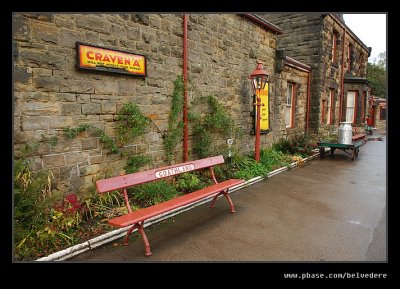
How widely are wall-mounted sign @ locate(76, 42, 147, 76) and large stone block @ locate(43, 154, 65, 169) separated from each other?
4.67ft

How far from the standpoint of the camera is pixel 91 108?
15.1 feet

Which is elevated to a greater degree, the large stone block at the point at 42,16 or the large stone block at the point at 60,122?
the large stone block at the point at 42,16

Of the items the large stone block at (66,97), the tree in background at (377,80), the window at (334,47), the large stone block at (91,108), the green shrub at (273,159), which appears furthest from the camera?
the tree in background at (377,80)

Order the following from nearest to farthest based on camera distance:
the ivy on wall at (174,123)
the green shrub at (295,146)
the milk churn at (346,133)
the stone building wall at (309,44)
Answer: the ivy on wall at (174,123) → the milk churn at (346,133) → the green shrub at (295,146) → the stone building wall at (309,44)

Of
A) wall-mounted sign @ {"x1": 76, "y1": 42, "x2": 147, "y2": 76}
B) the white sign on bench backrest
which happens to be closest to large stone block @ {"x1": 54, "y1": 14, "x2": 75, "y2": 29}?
wall-mounted sign @ {"x1": 76, "y1": 42, "x2": 147, "y2": 76}

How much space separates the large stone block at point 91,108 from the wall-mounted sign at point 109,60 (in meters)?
0.59

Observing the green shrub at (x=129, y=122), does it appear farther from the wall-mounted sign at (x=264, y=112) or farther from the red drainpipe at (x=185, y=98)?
the wall-mounted sign at (x=264, y=112)

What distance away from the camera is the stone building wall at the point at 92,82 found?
152 inches

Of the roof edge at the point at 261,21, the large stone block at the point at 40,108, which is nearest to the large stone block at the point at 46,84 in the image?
the large stone block at the point at 40,108

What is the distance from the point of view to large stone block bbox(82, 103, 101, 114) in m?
4.52

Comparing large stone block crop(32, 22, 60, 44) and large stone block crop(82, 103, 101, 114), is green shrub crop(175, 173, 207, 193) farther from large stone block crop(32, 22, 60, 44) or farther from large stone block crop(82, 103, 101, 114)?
large stone block crop(32, 22, 60, 44)

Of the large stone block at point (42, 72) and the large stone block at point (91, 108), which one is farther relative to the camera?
the large stone block at point (91, 108)

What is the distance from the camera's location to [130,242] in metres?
3.68
